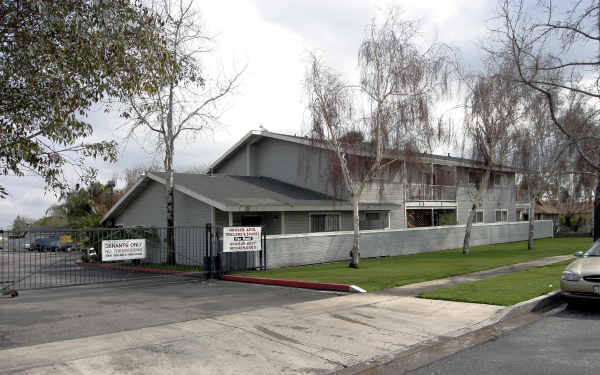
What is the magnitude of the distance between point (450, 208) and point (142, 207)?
19.4 m

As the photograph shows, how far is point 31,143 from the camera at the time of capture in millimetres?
8938

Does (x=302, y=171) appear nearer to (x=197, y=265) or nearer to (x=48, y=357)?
(x=197, y=265)

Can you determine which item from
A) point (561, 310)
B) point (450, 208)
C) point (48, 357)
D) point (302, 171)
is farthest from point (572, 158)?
point (48, 357)

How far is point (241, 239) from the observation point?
1697 centimetres

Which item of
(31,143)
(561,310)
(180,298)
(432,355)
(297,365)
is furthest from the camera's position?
(180,298)

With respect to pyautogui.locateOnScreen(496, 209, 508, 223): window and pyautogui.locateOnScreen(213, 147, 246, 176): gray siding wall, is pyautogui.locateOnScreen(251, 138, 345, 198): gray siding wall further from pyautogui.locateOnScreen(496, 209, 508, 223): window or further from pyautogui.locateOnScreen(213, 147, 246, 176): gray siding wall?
pyautogui.locateOnScreen(496, 209, 508, 223): window

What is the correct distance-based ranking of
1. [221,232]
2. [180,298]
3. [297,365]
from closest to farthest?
[297,365] → [180,298] → [221,232]

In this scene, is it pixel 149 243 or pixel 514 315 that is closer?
pixel 514 315

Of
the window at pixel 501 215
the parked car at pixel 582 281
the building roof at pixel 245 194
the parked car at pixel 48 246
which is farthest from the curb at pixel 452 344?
the window at pixel 501 215

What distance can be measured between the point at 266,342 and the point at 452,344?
2826 millimetres

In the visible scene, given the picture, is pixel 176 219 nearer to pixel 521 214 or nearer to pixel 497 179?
pixel 497 179

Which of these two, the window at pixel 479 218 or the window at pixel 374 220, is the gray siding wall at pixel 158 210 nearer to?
the window at pixel 374 220

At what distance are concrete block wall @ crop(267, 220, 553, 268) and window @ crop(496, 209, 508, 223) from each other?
294 cm

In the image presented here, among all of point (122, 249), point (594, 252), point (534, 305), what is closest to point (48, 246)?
point (122, 249)
